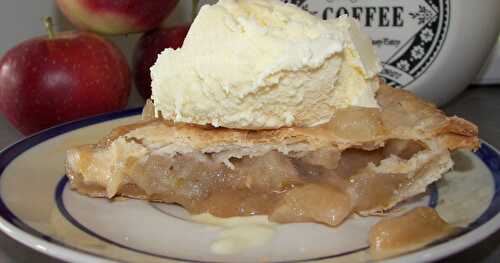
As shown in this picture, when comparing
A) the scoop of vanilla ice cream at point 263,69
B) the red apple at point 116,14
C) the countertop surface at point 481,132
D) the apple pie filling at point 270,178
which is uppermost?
the scoop of vanilla ice cream at point 263,69

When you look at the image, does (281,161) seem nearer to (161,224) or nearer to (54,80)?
(161,224)

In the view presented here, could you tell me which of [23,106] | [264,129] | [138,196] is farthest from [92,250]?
[23,106]

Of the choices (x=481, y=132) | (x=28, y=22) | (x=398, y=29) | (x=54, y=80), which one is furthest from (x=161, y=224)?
(x=28, y=22)

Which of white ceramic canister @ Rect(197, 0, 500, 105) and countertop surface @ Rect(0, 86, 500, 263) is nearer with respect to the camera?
countertop surface @ Rect(0, 86, 500, 263)

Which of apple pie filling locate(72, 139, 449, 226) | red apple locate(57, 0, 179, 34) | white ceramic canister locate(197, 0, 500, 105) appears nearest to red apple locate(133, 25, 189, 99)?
red apple locate(57, 0, 179, 34)

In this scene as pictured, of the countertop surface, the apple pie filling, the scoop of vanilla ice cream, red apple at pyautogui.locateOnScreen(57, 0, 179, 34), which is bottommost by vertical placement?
Answer: the countertop surface

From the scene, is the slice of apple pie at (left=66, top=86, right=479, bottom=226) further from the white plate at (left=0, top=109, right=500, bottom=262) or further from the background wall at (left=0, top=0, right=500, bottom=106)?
the background wall at (left=0, top=0, right=500, bottom=106)

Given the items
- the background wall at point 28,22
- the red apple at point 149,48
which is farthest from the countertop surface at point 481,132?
the red apple at point 149,48

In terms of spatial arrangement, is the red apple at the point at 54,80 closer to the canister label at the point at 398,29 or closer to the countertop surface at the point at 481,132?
the countertop surface at the point at 481,132
